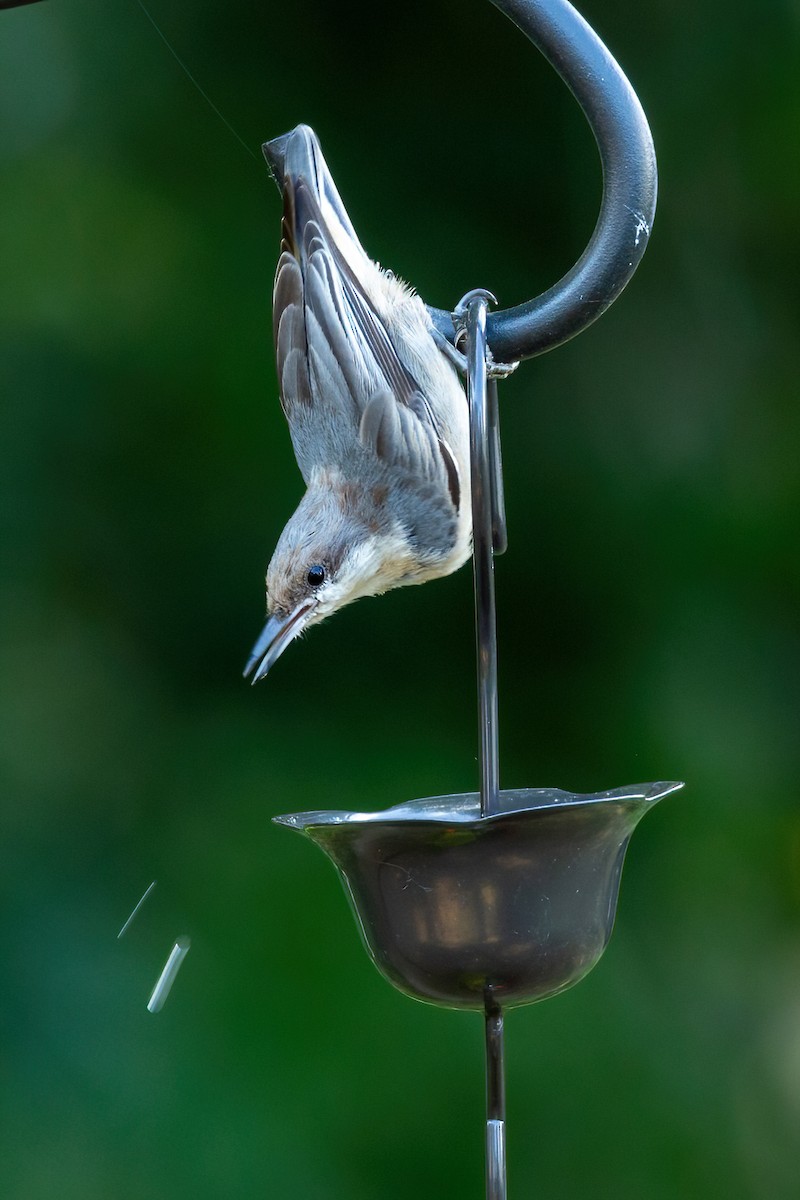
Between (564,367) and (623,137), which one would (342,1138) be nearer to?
(564,367)

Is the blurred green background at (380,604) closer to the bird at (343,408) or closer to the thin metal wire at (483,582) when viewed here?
the bird at (343,408)

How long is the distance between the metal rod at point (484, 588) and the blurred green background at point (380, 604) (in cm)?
161

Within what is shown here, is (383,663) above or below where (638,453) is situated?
below

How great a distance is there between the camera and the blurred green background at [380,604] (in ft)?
8.32

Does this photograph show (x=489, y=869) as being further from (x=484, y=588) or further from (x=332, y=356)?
(x=332, y=356)

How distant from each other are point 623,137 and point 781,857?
5.85 feet

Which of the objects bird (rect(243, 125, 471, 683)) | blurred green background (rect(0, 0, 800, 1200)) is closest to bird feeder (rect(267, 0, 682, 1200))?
bird (rect(243, 125, 471, 683))

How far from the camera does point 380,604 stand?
2613 millimetres

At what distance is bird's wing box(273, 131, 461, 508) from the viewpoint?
155cm

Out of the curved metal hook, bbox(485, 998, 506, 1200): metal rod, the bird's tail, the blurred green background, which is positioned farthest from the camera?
the blurred green background

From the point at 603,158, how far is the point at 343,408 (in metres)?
0.53

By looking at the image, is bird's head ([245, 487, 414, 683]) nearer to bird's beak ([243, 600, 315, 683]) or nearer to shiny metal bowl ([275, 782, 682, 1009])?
bird's beak ([243, 600, 315, 683])

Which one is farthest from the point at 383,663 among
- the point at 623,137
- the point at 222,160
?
the point at 623,137

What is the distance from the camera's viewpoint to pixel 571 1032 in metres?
2.57
